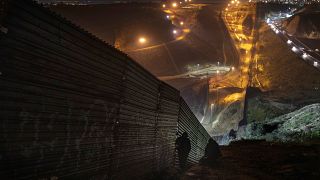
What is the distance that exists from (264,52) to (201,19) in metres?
28.5

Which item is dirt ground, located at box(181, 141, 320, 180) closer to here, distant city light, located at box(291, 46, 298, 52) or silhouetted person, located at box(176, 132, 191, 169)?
→ silhouetted person, located at box(176, 132, 191, 169)

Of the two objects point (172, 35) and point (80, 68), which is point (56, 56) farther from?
point (172, 35)

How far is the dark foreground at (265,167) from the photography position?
455 inches

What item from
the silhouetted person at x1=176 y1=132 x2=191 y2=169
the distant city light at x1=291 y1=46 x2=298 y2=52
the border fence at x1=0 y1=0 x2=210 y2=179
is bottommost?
the silhouetted person at x1=176 y1=132 x2=191 y2=169

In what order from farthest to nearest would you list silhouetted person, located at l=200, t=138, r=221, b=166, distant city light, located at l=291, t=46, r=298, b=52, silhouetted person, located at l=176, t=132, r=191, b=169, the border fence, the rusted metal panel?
distant city light, located at l=291, t=46, r=298, b=52 → silhouetted person, located at l=200, t=138, r=221, b=166 → the rusted metal panel → silhouetted person, located at l=176, t=132, r=191, b=169 → the border fence

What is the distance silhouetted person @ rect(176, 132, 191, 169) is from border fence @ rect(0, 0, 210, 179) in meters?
4.29

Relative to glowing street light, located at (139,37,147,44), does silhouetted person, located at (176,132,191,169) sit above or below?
below

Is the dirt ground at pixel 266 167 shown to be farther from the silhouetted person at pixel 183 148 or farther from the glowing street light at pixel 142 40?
the glowing street light at pixel 142 40

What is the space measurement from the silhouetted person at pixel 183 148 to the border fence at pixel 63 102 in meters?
4.29

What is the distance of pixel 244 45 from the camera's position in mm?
87812

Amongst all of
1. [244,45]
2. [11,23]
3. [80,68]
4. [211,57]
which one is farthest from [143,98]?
[244,45]

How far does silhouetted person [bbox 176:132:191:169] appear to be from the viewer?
41.8 feet

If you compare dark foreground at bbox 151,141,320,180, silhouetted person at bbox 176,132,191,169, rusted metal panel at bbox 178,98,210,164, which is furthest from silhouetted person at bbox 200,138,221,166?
silhouetted person at bbox 176,132,191,169

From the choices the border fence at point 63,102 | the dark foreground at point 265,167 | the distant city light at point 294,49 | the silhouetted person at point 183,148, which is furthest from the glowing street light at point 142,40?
the border fence at point 63,102
